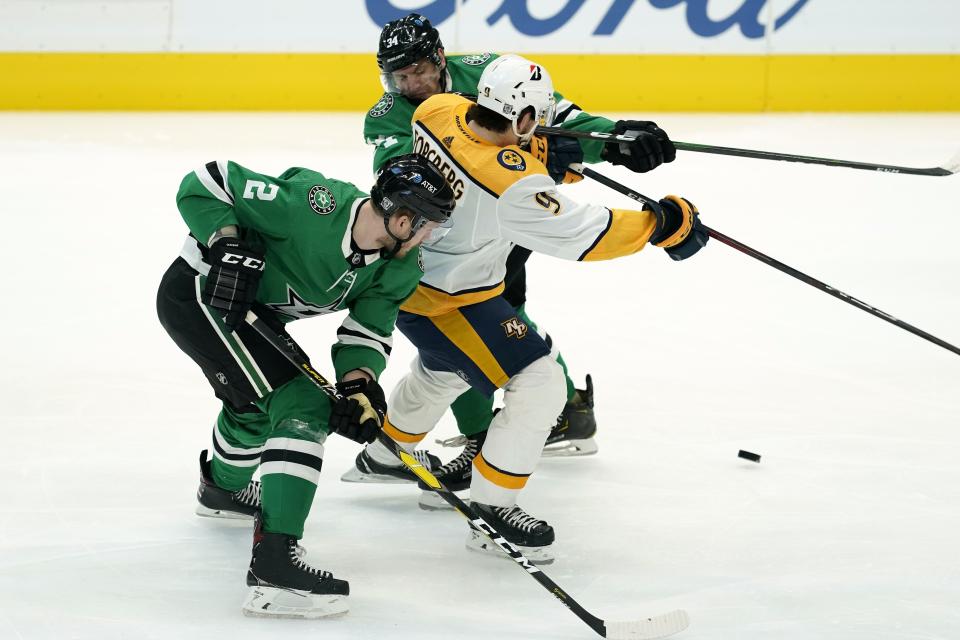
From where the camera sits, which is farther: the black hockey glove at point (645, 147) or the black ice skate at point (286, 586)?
the black hockey glove at point (645, 147)

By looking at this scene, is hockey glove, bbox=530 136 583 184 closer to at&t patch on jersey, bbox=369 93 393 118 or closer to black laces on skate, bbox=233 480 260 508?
at&t patch on jersey, bbox=369 93 393 118

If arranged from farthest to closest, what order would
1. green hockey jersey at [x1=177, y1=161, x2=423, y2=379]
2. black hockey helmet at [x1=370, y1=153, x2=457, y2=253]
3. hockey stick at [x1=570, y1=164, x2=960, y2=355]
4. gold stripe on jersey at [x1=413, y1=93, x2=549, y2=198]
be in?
hockey stick at [x1=570, y1=164, x2=960, y2=355], gold stripe on jersey at [x1=413, y1=93, x2=549, y2=198], green hockey jersey at [x1=177, y1=161, x2=423, y2=379], black hockey helmet at [x1=370, y1=153, x2=457, y2=253]

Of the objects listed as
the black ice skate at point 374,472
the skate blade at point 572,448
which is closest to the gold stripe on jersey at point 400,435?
the black ice skate at point 374,472

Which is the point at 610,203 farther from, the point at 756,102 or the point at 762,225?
the point at 756,102

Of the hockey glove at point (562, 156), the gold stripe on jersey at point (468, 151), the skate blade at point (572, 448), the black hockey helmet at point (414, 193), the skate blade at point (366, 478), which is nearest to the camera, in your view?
the black hockey helmet at point (414, 193)

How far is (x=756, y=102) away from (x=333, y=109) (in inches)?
116

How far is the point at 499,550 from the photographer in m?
3.00

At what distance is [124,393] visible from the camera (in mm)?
4043

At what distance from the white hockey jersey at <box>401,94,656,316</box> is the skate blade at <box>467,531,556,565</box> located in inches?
22.1

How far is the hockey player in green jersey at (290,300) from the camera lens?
264 centimetres

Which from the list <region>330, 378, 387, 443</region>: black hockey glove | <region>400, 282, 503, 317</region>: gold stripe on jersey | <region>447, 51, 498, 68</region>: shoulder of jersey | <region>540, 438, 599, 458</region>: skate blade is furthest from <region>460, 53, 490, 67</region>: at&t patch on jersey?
<region>330, 378, 387, 443</region>: black hockey glove

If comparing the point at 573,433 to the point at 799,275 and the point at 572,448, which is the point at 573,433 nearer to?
the point at 572,448

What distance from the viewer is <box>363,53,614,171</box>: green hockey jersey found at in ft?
11.3

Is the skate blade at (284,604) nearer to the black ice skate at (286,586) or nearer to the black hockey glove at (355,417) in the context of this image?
the black ice skate at (286,586)
